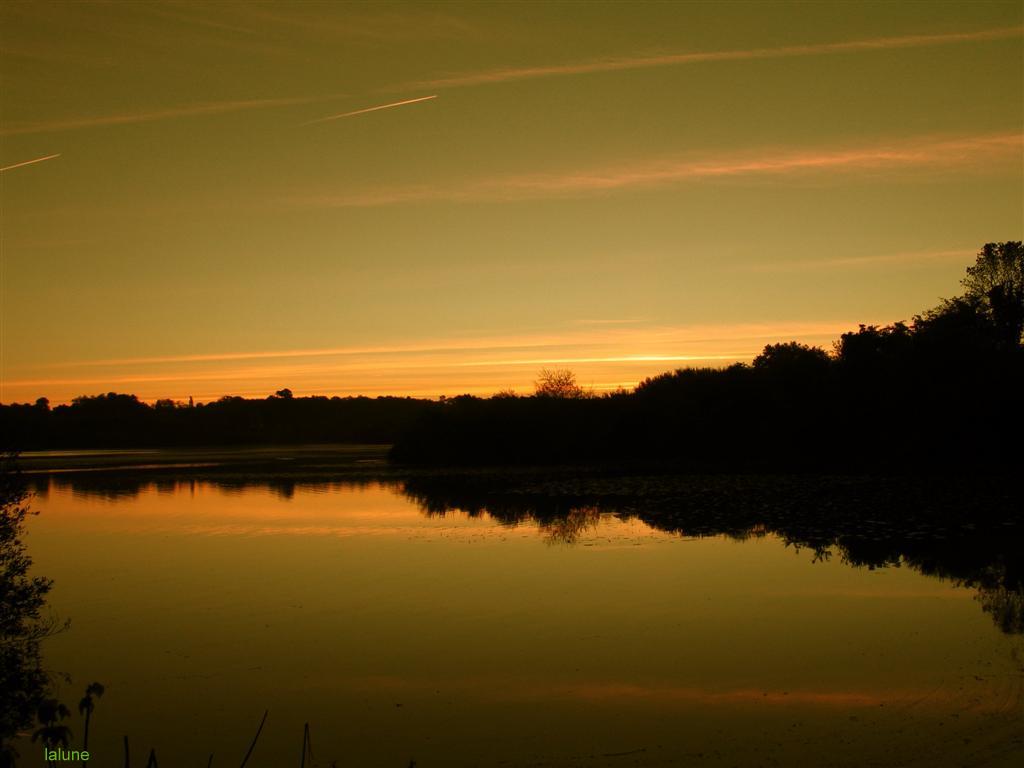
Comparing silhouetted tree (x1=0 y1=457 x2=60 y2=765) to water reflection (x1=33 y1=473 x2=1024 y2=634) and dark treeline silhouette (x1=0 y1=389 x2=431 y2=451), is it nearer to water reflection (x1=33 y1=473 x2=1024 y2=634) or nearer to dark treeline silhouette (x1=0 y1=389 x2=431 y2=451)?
water reflection (x1=33 y1=473 x2=1024 y2=634)

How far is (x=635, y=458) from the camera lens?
54344 millimetres

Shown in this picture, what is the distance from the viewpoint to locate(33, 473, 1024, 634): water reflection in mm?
16266

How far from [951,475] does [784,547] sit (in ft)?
71.0

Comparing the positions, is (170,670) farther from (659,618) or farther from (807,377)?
(807,377)

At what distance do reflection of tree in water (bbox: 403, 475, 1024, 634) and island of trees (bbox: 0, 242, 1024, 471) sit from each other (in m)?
8.80

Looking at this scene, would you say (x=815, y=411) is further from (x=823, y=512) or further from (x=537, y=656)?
(x=537, y=656)

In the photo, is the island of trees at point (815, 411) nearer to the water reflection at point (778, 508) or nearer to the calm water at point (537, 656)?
the water reflection at point (778, 508)

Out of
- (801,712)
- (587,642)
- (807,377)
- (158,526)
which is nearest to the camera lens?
(801,712)

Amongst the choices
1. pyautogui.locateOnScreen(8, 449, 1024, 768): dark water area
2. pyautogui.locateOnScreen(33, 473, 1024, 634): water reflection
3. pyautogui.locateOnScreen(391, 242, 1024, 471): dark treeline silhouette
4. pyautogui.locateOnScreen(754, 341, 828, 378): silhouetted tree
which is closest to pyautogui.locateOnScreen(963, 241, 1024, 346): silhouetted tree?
pyautogui.locateOnScreen(391, 242, 1024, 471): dark treeline silhouette

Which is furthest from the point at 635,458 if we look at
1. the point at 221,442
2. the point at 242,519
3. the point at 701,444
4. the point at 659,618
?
the point at 221,442

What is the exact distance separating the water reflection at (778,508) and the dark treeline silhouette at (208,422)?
50.4 m

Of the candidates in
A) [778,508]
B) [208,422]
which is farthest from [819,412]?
[208,422]

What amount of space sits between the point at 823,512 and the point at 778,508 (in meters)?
1.48

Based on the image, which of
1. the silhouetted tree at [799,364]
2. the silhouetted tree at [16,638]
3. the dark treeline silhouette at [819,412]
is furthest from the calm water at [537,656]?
the silhouetted tree at [799,364]
